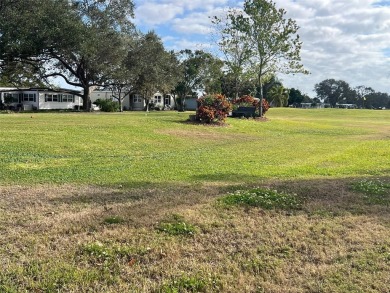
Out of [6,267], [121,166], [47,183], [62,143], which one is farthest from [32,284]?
[62,143]

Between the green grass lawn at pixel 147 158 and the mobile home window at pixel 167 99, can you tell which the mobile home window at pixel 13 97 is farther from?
the green grass lawn at pixel 147 158

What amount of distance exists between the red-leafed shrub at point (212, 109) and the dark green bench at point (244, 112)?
21.7 ft

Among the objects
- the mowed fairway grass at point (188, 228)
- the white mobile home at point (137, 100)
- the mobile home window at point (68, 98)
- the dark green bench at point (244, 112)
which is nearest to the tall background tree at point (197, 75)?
the white mobile home at point (137, 100)

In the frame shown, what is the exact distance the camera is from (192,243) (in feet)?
14.2

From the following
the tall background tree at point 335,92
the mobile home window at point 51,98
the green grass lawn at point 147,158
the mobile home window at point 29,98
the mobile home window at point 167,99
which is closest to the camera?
the green grass lawn at point 147,158

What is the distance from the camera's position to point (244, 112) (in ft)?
100

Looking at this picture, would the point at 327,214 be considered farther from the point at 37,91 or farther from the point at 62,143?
the point at 37,91

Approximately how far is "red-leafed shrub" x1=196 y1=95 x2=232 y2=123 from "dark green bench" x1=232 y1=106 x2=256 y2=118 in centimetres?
661

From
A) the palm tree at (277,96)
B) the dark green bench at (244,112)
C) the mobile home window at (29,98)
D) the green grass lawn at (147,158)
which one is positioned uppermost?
the palm tree at (277,96)

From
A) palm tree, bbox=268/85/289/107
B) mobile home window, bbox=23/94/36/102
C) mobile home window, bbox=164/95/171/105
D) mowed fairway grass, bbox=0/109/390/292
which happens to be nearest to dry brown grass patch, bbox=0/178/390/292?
mowed fairway grass, bbox=0/109/390/292

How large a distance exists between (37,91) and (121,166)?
4165 cm

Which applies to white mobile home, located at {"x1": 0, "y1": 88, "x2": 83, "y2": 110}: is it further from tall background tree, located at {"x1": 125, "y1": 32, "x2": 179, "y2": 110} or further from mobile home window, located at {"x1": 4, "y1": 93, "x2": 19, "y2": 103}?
tall background tree, located at {"x1": 125, "y1": 32, "x2": 179, "y2": 110}

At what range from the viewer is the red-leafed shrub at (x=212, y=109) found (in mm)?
22531

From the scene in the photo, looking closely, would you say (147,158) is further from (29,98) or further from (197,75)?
(197,75)
